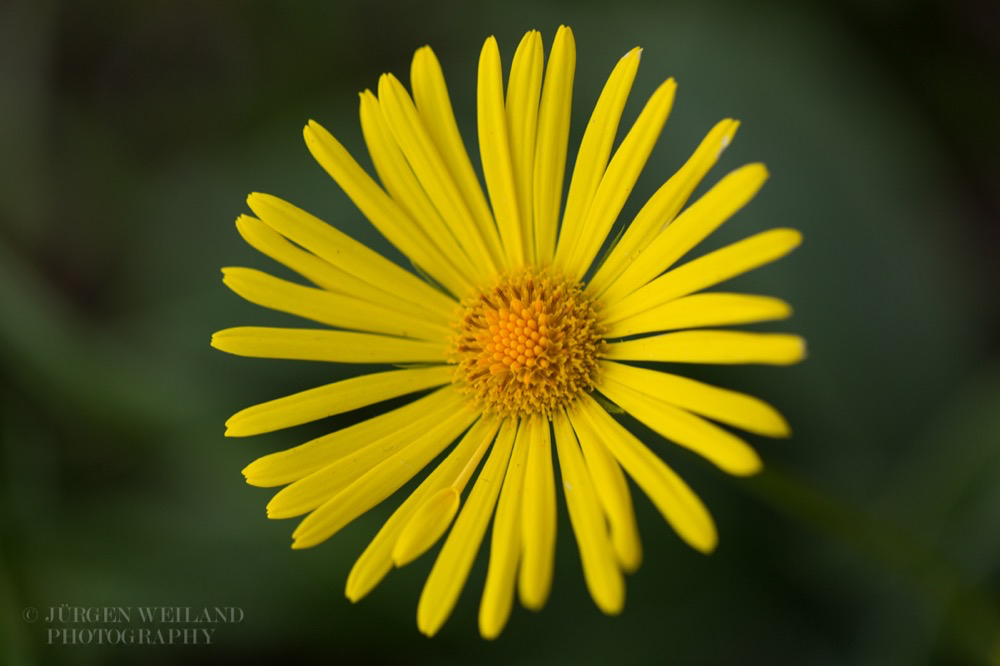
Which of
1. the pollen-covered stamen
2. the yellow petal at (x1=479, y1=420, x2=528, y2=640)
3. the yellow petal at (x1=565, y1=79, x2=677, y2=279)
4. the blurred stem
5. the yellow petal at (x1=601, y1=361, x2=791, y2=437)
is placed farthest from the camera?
the pollen-covered stamen

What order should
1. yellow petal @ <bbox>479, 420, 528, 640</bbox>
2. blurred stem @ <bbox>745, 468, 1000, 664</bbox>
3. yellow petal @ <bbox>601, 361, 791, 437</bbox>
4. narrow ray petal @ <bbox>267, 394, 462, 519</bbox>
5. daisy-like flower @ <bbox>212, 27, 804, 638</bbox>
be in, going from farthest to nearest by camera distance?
1. blurred stem @ <bbox>745, 468, 1000, 664</bbox>
2. narrow ray petal @ <bbox>267, 394, 462, 519</bbox>
3. daisy-like flower @ <bbox>212, 27, 804, 638</bbox>
4. yellow petal @ <bbox>479, 420, 528, 640</bbox>
5. yellow petal @ <bbox>601, 361, 791, 437</bbox>

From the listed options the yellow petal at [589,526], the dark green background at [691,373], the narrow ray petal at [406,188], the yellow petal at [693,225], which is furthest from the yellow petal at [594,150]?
the dark green background at [691,373]

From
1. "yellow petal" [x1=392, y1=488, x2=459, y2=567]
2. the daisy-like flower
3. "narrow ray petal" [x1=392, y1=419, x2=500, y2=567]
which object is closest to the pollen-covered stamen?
the daisy-like flower

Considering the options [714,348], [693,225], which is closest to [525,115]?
[693,225]

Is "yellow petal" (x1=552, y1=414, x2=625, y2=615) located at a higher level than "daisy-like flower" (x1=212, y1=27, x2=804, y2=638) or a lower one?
lower

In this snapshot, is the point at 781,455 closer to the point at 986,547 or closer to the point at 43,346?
the point at 986,547

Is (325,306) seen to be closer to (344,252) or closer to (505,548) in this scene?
(344,252)

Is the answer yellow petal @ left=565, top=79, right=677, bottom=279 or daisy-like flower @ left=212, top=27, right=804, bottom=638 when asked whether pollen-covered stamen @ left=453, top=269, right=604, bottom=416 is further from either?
yellow petal @ left=565, top=79, right=677, bottom=279
